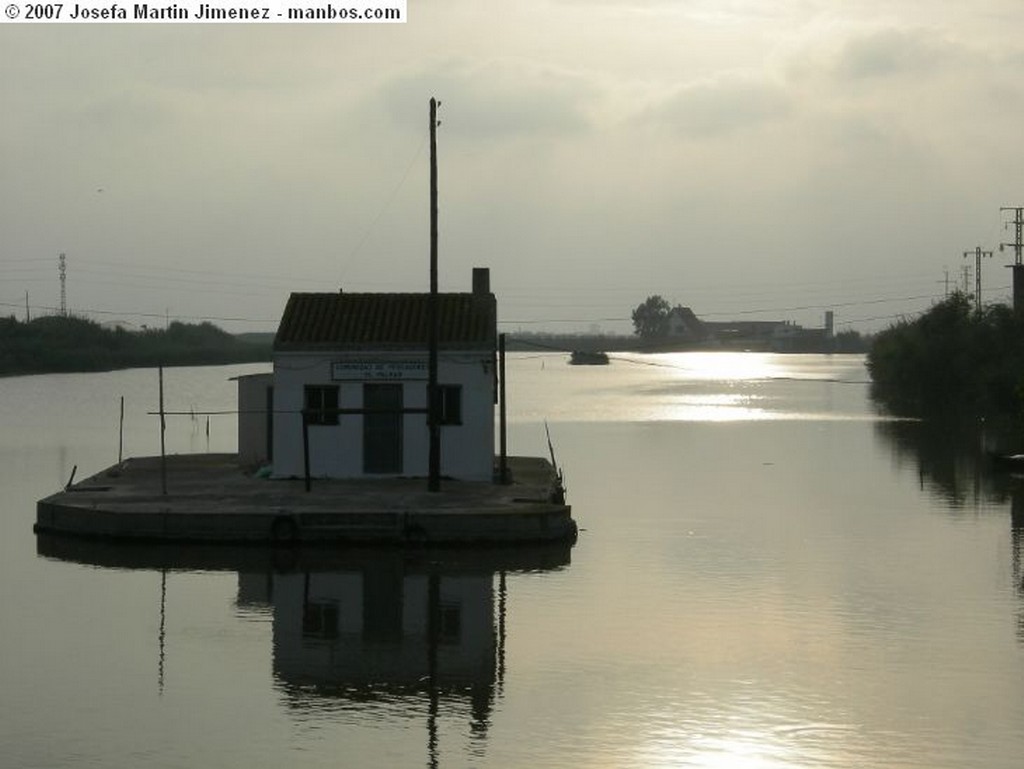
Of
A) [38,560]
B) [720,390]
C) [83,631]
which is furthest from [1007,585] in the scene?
[720,390]

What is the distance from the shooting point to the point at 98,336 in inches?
6403

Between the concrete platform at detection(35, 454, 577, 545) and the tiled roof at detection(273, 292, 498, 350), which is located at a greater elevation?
the tiled roof at detection(273, 292, 498, 350)

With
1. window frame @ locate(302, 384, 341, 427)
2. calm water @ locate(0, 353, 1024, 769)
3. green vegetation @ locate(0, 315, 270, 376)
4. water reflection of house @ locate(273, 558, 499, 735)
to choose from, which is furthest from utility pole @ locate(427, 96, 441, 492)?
green vegetation @ locate(0, 315, 270, 376)

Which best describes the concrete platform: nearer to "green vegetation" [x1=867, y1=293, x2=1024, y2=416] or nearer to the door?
the door

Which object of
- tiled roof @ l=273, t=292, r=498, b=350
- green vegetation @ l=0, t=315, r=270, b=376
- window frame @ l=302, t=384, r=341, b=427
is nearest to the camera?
tiled roof @ l=273, t=292, r=498, b=350

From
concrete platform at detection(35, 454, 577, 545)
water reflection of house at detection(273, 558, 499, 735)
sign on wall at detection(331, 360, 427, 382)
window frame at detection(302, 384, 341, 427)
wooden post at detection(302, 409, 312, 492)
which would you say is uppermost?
sign on wall at detection(331, 360, 427, 382)

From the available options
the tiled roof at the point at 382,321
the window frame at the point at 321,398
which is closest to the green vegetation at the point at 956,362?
the tiled roof at the point at 382,321

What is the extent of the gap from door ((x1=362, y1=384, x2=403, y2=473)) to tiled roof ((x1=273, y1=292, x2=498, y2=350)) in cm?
96

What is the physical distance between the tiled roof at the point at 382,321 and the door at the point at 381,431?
0.96m

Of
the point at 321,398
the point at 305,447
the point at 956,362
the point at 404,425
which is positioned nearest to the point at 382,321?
the point at 321,398

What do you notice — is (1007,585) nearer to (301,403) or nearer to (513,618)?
(513,618)

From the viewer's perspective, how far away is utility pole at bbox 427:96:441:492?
3272 centimetres

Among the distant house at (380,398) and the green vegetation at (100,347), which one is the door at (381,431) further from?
the green vegetation at (100,347)

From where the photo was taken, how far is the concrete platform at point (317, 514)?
29.4 meters
